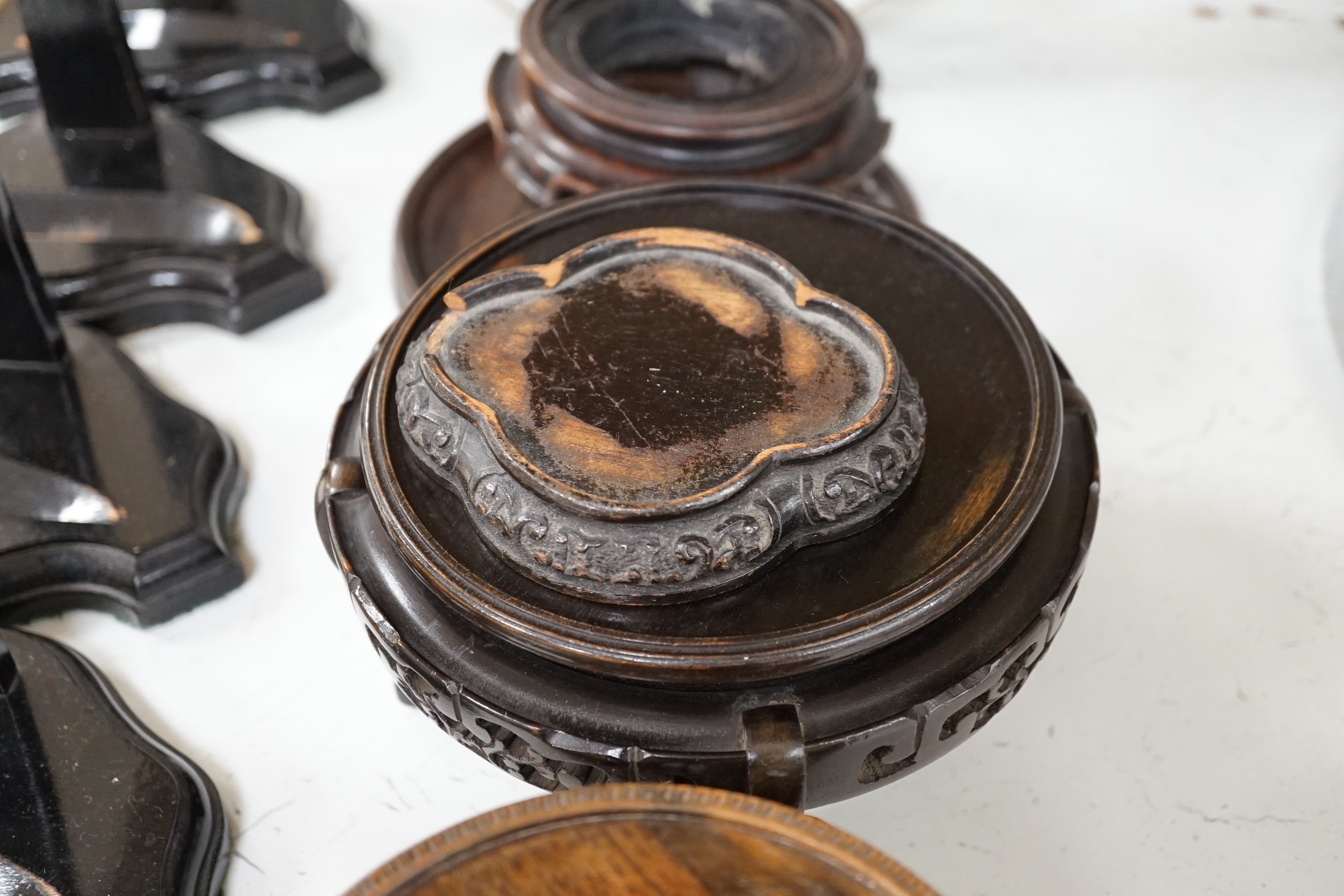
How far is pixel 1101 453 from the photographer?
6.17 feet

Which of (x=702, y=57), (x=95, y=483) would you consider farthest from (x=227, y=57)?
(x=95, y=483)

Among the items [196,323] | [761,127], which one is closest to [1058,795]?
[761,127]

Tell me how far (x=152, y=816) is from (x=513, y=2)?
6.62 feet

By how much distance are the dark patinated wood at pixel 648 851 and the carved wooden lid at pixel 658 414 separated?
A: 0.20 metres

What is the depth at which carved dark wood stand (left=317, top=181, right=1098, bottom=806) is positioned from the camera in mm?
1043

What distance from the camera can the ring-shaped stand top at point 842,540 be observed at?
1030mm

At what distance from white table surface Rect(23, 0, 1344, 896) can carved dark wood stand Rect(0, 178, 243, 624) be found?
6 cm

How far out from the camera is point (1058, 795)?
1.50 m

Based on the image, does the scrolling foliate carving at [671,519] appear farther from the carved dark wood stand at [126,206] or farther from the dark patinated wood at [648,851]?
the carved dark wood stand at [126,206]

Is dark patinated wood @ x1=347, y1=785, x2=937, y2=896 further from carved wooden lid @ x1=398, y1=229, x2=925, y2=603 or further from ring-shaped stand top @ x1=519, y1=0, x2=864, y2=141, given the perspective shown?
ring-shaped stand top @ x1=519, y1=0, x2=864, y2=141

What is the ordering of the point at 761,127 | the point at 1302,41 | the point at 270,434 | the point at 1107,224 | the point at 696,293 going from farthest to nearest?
the point at 1302,41 → the point at 1107,224 → the point at 270,434 → the point at 761,127 → the point at 696,293

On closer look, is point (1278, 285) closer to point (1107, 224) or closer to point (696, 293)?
point (1107, 224)

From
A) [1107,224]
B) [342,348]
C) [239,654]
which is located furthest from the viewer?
[1107,224]

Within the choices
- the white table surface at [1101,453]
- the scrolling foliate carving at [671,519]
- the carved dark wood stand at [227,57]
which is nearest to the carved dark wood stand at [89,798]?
the white table surface at [1101,453]
